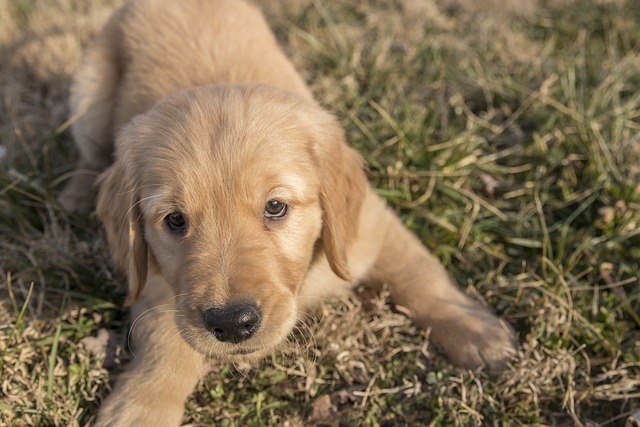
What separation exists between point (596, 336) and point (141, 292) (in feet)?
6.68

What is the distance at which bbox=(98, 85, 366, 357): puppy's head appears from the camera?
226cm

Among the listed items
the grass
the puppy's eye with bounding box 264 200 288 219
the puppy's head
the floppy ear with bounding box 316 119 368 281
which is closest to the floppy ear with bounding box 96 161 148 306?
the puppy's head

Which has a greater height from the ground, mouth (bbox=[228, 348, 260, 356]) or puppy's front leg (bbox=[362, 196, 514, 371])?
mouth (bbox=[228, 348, 260, 356])

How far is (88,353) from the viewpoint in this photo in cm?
290

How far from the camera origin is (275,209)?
8.09 ft

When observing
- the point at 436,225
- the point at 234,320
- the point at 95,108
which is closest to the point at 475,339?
the point at 436,225

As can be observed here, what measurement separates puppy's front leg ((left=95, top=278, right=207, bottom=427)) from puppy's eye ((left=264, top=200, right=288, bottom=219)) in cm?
62

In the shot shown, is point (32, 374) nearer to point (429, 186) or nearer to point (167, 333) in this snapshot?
point (167, 333)

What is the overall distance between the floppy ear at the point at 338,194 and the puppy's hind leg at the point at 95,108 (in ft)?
5.82

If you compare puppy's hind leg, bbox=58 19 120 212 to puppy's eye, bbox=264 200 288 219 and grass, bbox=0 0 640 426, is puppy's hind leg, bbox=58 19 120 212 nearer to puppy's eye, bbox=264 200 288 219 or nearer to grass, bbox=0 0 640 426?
grass, bbox=0 0 640 426

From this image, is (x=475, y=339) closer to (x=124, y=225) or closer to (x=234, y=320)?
(x=234, y=320)

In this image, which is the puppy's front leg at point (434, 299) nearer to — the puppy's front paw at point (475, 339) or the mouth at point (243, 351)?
the puppy's front paw at point (475, 339)

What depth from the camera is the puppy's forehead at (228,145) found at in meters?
2.36

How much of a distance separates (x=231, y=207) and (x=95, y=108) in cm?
208
